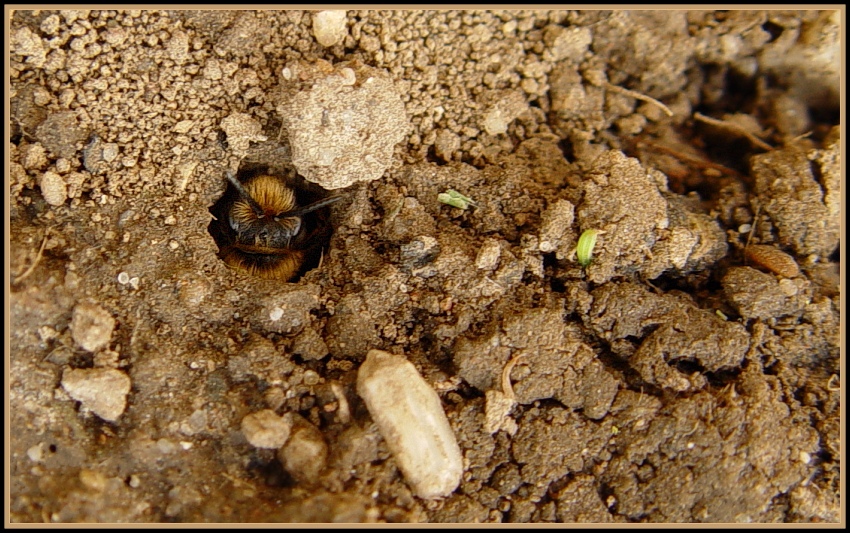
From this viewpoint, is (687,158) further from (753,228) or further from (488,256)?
(488,256)

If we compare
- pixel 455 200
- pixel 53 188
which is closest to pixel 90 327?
pixel 53 188

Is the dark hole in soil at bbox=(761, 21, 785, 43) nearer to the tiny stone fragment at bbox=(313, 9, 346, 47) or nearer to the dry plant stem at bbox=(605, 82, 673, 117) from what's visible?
the dry plant stem at bbox=(605, 82, 673, 117)

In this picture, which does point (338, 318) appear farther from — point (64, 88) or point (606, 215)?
point (64, 88)

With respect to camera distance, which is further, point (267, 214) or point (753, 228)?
point (267, 214)

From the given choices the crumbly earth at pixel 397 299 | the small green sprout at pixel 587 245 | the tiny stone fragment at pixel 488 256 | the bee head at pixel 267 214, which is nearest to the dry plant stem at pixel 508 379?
the crumbly earth at pixel 397 299

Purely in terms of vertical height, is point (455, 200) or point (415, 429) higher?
point (455, 200)

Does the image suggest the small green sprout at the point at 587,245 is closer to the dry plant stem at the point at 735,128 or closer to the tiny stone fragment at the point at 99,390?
the dry plant stem at the point at 735,128

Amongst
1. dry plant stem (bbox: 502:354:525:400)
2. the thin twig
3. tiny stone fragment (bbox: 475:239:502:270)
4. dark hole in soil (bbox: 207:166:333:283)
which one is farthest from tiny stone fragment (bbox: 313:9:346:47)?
the thin twig
